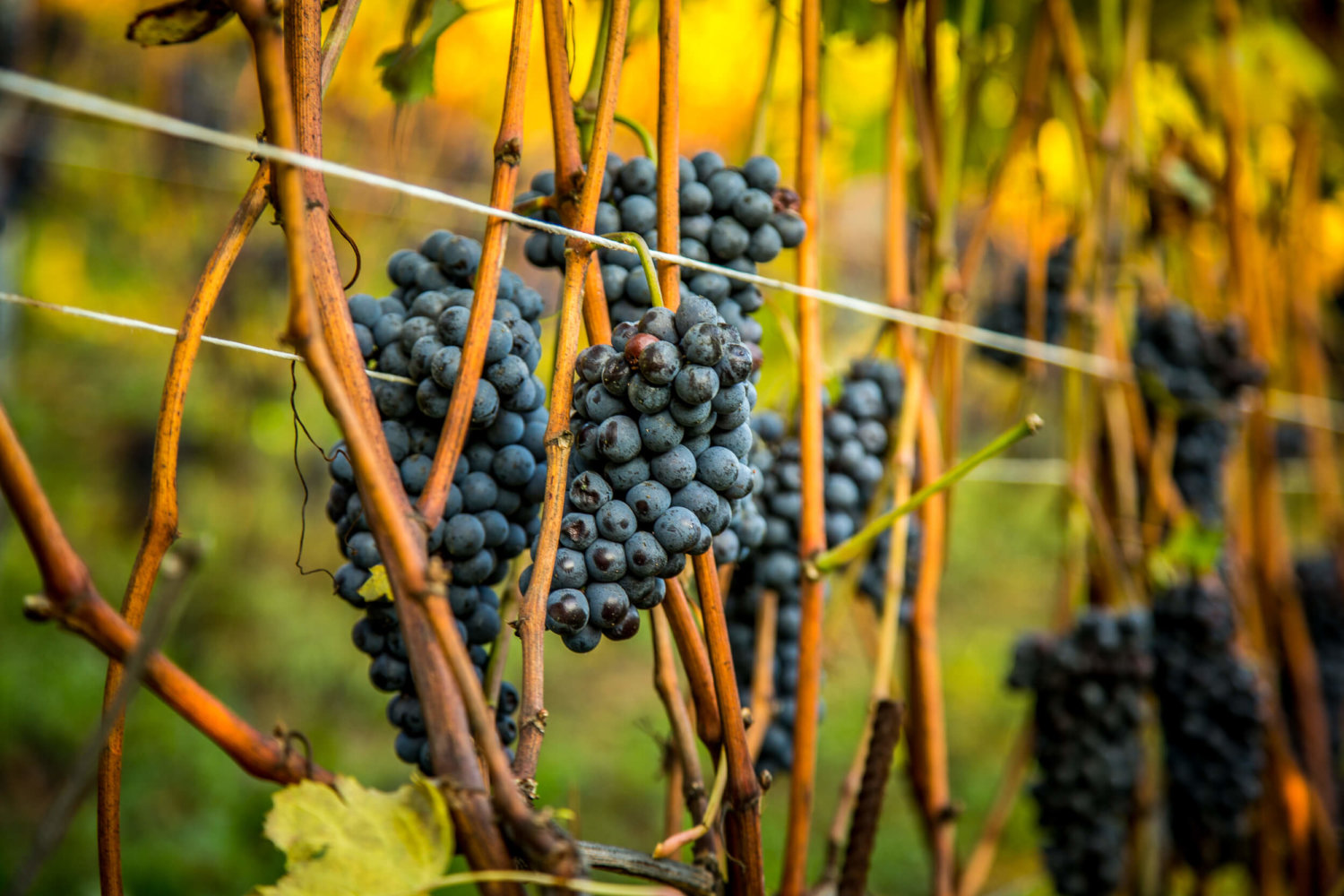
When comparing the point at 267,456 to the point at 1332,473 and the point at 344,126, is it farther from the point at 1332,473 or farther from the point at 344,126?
the point at 1332,473

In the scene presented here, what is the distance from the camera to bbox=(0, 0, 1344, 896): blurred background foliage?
1564 millimetres

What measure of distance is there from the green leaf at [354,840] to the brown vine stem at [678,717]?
0.73ft

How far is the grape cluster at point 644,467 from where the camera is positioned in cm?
49

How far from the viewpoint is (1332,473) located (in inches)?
66.2

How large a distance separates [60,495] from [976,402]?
5276mm

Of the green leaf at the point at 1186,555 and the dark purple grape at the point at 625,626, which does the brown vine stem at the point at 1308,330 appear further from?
the dark purple grape at the point at 625,626

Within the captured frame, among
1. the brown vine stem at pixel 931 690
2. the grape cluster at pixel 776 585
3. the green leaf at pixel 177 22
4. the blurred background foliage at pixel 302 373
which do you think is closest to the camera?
the green leaf at pixel 177 22

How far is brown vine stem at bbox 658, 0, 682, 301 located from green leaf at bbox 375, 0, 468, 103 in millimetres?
197

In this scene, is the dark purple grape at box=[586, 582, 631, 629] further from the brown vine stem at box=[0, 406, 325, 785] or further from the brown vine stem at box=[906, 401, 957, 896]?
the brown vine stem at box=[906, 401, 957, 896]

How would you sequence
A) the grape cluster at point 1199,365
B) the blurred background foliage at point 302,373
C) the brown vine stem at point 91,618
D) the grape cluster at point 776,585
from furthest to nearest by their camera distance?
1. the blurred background foliage at point 302,373
2. the grape cluster at point 1199,365
3. the grape cluster at point 776,585
4. the brown vine stem at point 91,618

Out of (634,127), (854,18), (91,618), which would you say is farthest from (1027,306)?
(91,618)

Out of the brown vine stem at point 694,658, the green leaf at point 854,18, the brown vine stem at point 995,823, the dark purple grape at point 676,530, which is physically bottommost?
the brown vine stem at point 995,823

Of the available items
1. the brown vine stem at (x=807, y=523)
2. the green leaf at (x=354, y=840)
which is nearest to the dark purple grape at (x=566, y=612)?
the green leaf at (x=354, y=840)

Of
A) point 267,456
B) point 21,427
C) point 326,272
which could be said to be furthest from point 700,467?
point 21,427
